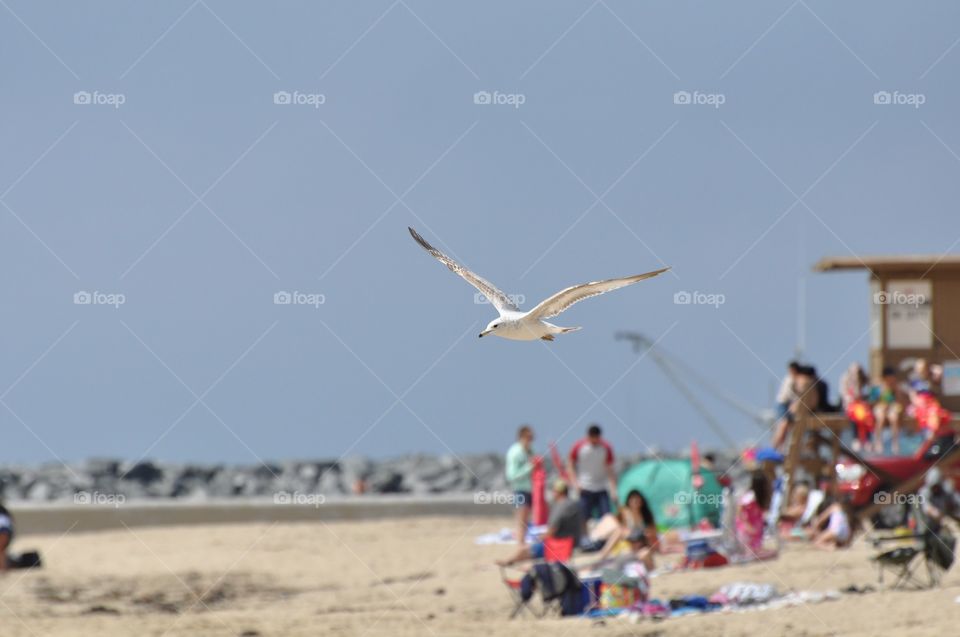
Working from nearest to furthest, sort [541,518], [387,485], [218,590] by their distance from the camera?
[218,590], [541,518], [387,485]

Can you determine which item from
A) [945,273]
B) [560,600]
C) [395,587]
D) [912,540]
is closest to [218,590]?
[395,587]

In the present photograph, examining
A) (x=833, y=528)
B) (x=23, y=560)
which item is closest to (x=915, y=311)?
(x=833, y=528)

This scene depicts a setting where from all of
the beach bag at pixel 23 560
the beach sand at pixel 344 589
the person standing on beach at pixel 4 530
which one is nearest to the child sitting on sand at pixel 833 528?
the beach sand at pixel 344 589

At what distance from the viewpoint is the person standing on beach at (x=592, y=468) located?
731 inches

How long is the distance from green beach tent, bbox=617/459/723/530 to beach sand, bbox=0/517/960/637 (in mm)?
1863

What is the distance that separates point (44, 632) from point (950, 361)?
1042 cm

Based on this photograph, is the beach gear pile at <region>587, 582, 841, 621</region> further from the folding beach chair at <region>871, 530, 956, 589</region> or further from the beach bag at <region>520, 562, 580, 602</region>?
the folding beach chair at <region>871, 530, 956, 589</region>

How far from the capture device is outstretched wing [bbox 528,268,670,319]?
7812mm

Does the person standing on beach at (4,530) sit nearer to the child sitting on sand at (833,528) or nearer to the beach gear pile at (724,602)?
the beach gear pile at (724,602)

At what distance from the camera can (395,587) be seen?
17.9 m

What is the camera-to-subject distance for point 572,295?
8.02 metres

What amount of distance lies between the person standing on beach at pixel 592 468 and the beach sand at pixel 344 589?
142cm

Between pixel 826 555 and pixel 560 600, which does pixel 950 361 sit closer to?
pixel 826 555

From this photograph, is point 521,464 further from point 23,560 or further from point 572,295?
point 572,295
